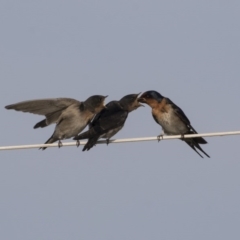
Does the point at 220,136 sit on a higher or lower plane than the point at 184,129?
higher

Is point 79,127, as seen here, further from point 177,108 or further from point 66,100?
point 177,108

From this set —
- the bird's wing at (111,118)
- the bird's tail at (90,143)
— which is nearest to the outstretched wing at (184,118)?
the bird's wing at (111,118)

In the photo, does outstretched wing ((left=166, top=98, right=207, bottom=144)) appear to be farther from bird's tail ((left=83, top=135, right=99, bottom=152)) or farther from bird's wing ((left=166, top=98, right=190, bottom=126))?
bird's tail ((left=83, top=135, right=99, bottom=152))

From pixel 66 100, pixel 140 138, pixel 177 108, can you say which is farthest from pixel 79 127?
pixel 140 138

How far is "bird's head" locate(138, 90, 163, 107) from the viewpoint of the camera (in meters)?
13.3

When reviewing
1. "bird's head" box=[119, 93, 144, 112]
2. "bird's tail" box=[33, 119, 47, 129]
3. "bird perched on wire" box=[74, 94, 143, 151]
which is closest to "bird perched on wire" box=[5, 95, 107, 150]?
"bird's tail" box=[33, 119, 47, 129]

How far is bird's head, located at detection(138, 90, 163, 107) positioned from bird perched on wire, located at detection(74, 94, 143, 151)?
378mm

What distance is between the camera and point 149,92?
13477 millimetres

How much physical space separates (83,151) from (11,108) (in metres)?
0.96

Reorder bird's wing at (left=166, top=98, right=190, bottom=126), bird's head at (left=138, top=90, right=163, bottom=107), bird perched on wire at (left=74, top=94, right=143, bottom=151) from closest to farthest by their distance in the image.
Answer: bird perched on wire at (left=74, top=94, right=143, bottom=151), bird's wing at (left=166, top=98, right=190, bottom=126), bird's head at (left=138, top=90, right=163, bottom=107)

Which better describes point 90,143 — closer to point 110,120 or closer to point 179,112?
point 110,120

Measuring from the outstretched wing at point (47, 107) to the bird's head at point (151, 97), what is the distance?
977 millimetres

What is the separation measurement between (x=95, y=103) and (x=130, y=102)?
3.74ft

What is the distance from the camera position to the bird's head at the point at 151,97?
13.3 meters
